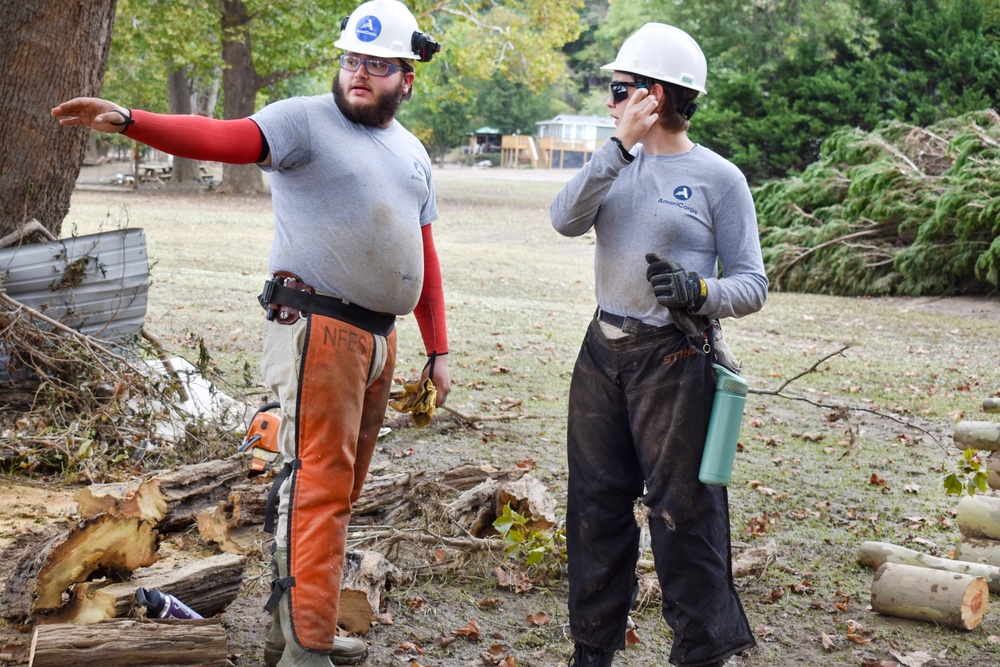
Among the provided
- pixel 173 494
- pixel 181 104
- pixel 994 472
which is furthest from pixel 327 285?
pixel 181 104

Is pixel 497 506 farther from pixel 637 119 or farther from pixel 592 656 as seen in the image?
pixel 637 119

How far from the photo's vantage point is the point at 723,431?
3238 mm

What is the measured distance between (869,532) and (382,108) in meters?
3.71

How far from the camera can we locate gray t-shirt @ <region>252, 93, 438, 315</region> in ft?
11.1

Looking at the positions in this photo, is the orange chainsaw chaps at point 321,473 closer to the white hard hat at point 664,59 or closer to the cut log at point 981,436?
the white hard hat at point 664,59

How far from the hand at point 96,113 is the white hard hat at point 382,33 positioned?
81 cm

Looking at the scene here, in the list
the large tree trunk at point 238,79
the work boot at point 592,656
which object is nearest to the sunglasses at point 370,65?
the work boot at point 592,656

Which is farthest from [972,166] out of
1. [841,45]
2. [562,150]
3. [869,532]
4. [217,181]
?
[562,150]

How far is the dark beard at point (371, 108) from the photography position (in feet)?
11.5

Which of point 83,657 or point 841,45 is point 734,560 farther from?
point 841,45

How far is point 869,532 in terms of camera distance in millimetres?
5629

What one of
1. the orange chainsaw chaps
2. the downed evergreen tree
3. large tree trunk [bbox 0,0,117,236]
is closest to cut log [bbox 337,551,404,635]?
the orange chainsaw chaps

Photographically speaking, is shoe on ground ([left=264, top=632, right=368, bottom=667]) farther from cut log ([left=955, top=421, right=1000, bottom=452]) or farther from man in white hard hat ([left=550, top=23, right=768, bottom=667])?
cut log ([left=955, top=421, right=1000, bottom=452])

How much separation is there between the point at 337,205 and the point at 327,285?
0.27 m
